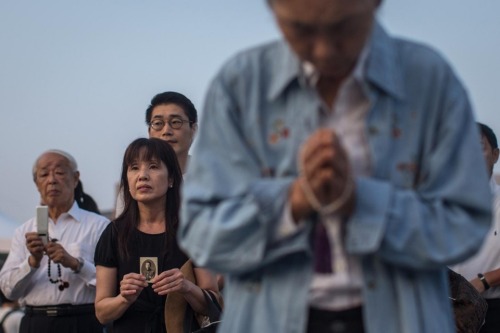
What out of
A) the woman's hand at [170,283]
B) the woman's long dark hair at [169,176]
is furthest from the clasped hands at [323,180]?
the woman's long dark hair at [169,176]

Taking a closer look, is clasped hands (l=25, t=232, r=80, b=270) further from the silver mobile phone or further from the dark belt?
the dark belt

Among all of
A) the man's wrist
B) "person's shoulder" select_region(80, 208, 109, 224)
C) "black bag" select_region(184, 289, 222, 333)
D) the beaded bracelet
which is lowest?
"black bag" select_region(184, 289, 222, 333)

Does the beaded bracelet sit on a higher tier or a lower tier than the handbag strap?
higher

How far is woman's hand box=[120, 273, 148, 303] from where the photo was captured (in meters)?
5.26

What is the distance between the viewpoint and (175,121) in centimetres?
691

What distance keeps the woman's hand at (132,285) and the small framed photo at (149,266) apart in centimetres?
17

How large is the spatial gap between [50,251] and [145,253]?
4.40 feet

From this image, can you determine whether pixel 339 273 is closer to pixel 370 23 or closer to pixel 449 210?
pixel 449 210

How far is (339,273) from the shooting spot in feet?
7.84

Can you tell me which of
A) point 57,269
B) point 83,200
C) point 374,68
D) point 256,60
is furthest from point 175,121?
point 374,68

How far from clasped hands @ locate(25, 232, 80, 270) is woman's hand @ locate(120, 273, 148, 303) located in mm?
1434

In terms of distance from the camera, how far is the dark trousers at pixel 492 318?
6.47m

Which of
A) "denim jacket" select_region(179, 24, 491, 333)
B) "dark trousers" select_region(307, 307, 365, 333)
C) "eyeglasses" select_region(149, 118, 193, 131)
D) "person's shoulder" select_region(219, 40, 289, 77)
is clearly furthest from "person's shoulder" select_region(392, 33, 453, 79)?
"eyeglasses" select_region(149, 118, 193, 131)

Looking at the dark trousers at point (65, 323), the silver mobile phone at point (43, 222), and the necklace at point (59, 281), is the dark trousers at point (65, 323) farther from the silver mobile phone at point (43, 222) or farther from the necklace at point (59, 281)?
the silver mobile phone at point (43, 222)
